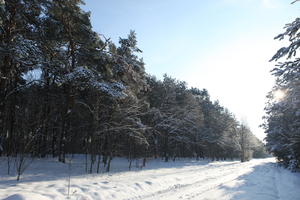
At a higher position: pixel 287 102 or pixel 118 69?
pixel 118 69

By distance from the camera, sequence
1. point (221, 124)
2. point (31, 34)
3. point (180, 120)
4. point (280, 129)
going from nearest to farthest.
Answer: point (31, 34) < point (280, 129) < point (180, 120) < point (221, 124)

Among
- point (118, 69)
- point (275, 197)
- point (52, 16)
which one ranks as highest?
point (52, 16)

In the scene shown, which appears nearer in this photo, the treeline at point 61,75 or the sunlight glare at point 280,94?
the sunlight glare at point 280,94

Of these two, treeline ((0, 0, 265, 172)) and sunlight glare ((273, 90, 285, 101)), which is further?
treeline ((0, 0, 265, 172))

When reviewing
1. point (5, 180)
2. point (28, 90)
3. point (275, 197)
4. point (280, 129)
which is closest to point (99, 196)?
point (5, 180)

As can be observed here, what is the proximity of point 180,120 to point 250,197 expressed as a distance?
2233 cm

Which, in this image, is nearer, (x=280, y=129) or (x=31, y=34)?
(x=31, y=34)

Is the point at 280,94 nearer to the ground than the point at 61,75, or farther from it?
nearer to the ground

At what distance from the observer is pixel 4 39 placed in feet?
34.7

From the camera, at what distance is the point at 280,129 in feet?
78.1

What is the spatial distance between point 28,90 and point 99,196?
33.9 ft

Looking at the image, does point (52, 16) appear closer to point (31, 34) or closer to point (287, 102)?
point (31, 34)

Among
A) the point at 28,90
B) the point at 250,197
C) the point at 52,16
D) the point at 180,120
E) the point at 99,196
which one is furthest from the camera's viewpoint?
the point at 180,120

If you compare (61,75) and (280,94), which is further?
(61,75)
